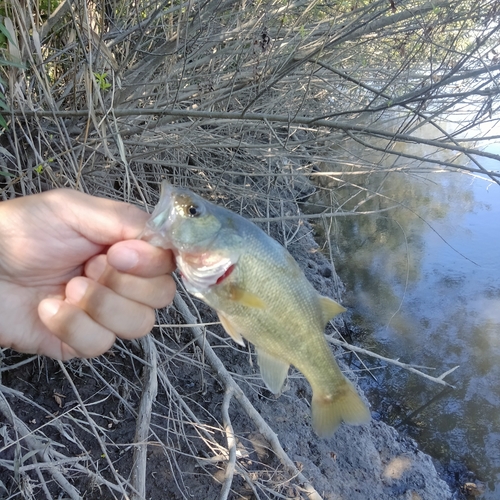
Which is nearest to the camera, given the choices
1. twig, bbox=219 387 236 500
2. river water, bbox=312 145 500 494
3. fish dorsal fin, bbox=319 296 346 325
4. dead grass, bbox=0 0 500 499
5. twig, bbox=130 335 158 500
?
fish dorsal fin, bbox=319 296 346 325

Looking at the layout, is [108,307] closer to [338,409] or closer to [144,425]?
[338,409]

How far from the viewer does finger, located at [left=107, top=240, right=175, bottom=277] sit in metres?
1.82

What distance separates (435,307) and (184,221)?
688 centimetres

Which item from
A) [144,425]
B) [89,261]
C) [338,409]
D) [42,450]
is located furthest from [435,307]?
[89,261]

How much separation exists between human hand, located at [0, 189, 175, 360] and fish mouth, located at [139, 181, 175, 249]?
0.04 metres

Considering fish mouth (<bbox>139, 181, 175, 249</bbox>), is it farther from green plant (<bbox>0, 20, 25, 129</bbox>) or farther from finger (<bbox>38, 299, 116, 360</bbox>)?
green plant (<bbox>0, 20, 25, 129</bbox>)

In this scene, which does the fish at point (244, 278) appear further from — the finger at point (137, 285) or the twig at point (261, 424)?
the twig at point (261, 424)

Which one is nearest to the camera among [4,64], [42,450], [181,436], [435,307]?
[42,450]

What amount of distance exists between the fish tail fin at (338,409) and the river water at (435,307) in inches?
75.1

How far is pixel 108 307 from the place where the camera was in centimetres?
193

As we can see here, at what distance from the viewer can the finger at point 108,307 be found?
6.33ft

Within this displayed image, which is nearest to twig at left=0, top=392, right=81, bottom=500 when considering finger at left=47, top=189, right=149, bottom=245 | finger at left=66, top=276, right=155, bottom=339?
finger at left=66, top=276, right=155, bottom=339

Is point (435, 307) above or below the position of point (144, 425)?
below

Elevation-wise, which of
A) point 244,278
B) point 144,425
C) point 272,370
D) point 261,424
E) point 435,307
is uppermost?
point 244,278
